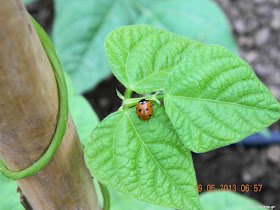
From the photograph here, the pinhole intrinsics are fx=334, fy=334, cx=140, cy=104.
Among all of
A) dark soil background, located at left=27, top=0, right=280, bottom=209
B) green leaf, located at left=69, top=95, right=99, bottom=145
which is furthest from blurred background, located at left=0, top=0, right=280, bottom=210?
green leaf, located at left=69, top=95, right=99, bottom=145

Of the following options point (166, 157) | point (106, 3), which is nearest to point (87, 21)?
point (106, 3)

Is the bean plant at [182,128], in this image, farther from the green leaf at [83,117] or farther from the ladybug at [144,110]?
the green leaf at [83,117]

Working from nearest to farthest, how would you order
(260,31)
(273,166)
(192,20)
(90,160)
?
(90,160) → (192,20) → (273,166) → (260,31)

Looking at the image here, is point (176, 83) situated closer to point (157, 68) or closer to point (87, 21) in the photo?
point (157, 68)

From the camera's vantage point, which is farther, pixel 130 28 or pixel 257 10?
pixel 257 10

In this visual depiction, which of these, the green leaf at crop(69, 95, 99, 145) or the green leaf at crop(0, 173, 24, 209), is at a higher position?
the green leaf at crop(69, 95, 99, 145)

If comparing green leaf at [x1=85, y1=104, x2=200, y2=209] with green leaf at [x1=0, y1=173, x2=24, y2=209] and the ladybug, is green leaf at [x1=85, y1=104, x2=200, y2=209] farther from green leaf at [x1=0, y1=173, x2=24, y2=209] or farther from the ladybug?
green leaf at [x1=0, y1=173, x2=24, y2=209]

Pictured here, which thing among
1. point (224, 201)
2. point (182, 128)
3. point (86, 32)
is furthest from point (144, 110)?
point (86, 32)
